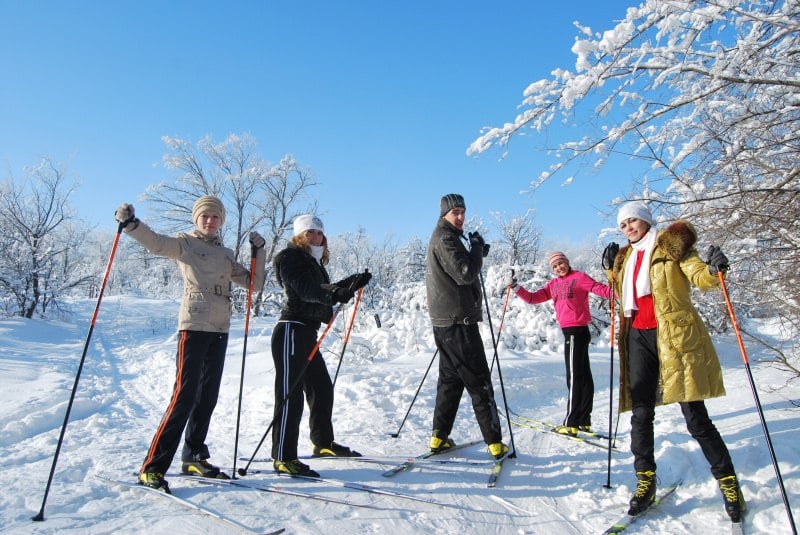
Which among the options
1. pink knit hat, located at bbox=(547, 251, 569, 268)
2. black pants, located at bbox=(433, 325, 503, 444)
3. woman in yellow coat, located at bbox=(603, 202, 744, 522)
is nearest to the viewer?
woman in yellow coat, located at bbox=(603, 202, 744, 522)

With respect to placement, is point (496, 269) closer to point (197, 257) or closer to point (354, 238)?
point (197, 257)

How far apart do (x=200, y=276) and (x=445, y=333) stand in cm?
200

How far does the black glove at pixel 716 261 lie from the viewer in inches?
107

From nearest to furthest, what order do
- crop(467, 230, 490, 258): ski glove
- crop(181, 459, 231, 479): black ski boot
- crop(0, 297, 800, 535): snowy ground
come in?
crop(0, 297, 800, 535): snowy ground → crop(181, 459, 231, 479): black ski boot → crop(467, 230, 490, 258): ski glove

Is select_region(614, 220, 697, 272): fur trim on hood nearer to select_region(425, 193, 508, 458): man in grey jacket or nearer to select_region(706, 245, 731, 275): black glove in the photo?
select_region(706, 245, 731, 275): black glove

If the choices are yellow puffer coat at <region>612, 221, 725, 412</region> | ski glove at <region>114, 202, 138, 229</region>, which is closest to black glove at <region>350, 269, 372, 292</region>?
ski glove at <region>114, 202, 138, 229</region>

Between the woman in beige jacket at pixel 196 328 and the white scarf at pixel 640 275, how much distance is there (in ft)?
9.11

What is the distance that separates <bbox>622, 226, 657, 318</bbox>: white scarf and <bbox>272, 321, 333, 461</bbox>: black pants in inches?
93.4

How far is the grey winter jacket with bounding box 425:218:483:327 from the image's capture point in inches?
150

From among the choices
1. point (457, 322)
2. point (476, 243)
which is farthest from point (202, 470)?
point (476, 243)

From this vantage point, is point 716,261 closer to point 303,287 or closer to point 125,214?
point 303,287

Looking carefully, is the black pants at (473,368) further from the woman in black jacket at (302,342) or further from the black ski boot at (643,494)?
the black ski boot at (643,494)

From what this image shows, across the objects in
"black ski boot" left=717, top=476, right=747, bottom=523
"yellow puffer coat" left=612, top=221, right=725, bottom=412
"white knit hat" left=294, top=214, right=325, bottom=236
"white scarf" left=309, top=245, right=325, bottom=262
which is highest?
"white knit hat" left=294, top=214, right=325, bottom=236

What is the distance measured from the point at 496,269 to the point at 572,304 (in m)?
8.70
